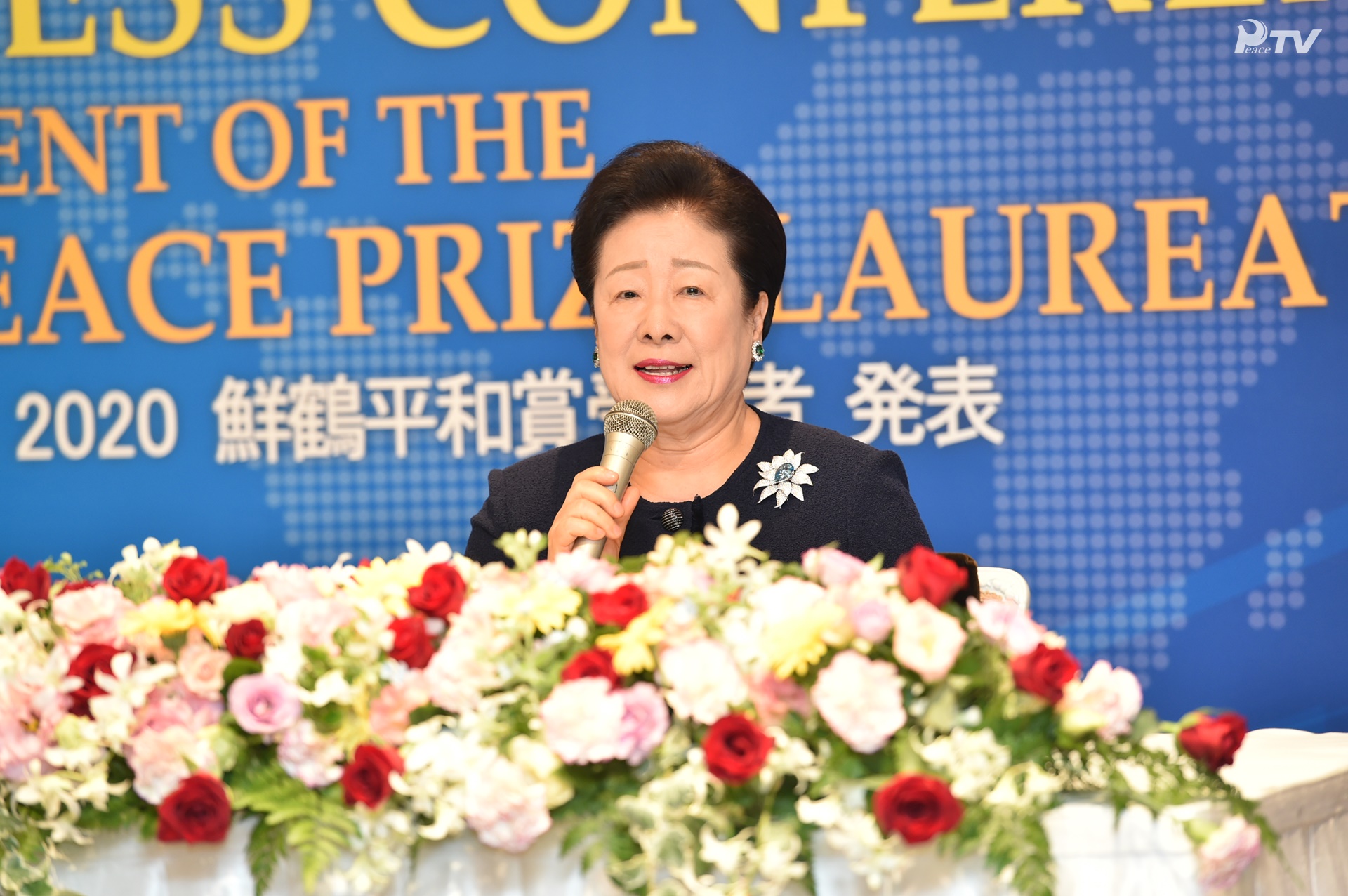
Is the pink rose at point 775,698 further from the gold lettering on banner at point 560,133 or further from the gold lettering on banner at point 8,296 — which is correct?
the gold lettering on banner at point 8,296

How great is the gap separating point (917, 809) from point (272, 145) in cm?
311

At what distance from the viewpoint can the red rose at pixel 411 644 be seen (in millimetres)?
1164

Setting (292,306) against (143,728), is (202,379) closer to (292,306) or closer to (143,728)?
(292,306)

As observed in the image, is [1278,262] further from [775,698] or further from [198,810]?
[198,810]

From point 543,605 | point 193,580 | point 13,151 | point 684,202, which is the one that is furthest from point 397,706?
point 13,151

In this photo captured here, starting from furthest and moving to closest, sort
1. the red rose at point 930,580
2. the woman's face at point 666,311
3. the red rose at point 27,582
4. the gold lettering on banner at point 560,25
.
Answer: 1. the gold lettering on banner at point 560,25
2. the woman's face at point 666,311
3. the red rose at point 27,582
4. the red rose at point 930,580

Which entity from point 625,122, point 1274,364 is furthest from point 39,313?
point 1274,364

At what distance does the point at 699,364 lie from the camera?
203 cm

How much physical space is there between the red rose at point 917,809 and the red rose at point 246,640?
22.8 inches

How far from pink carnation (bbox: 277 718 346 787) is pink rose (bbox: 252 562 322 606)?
17 cm

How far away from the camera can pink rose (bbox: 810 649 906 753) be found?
1027 millimetres

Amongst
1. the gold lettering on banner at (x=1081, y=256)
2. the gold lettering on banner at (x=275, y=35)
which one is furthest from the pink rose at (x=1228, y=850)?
the gold lettering on banner at (x=275, y=35)

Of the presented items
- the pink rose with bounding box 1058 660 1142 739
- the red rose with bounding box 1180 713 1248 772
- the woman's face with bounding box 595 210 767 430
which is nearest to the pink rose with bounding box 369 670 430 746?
the pink rose with bounding box 1058 660 1142 739

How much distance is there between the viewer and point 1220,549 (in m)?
3.42
